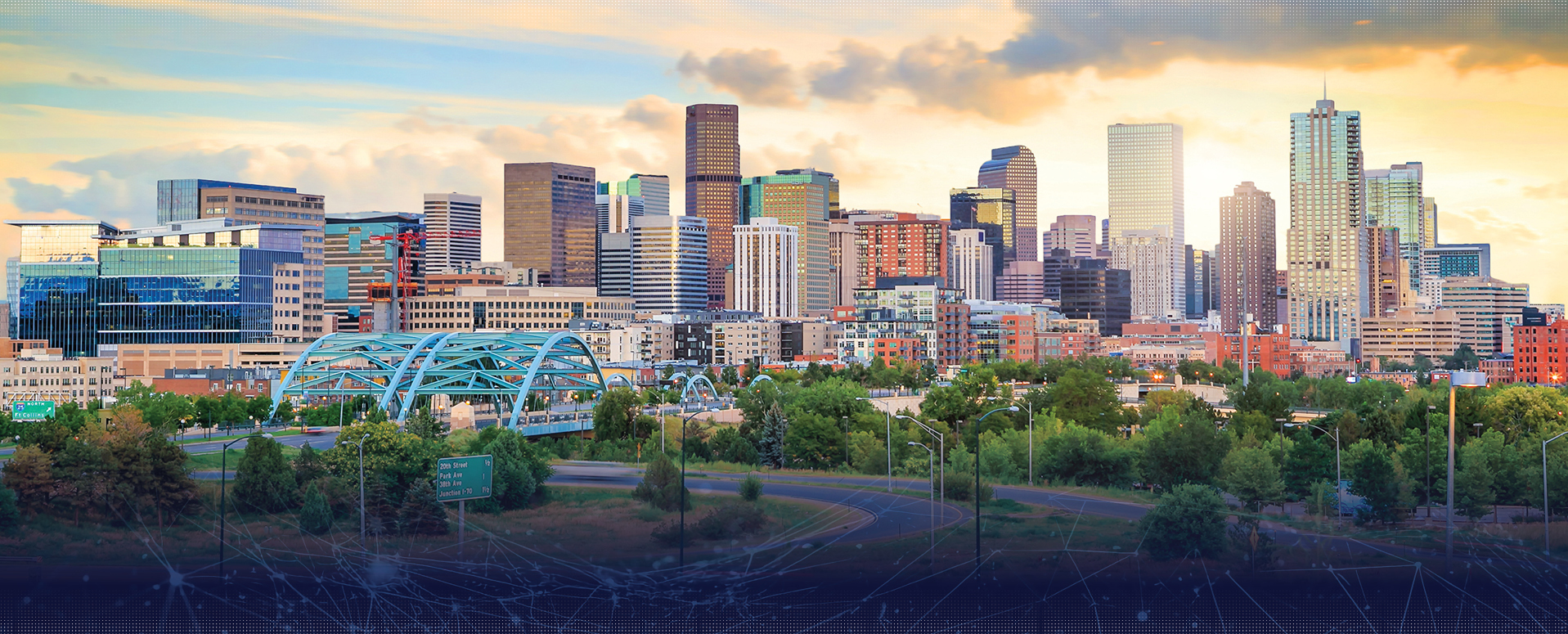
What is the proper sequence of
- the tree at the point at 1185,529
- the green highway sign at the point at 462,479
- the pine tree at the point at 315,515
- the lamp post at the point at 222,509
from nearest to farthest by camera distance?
the lamp post at the point at 222,509
the tree at the point at 1185,529
the green highway sign at the point at 462,479
the pine tree at the point at 315,515

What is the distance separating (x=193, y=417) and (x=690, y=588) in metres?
77.2

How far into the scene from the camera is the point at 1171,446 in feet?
271

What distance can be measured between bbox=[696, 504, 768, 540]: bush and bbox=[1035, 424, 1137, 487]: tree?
2473 centimetres

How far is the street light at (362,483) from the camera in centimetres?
6235

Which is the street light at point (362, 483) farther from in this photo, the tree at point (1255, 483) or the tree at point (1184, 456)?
the tree at point (1255, 483)

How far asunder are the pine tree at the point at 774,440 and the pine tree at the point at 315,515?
38330 millimetres

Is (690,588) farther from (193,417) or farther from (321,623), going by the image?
(193,417)

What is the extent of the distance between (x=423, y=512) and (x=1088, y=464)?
37.7m

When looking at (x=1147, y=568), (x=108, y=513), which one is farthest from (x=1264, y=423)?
(x=108, y=513)

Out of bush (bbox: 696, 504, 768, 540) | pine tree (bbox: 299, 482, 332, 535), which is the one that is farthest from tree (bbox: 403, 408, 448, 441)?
bush (bbox: 696, 504, 768, 540)

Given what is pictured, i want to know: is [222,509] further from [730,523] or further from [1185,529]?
[1185,529]

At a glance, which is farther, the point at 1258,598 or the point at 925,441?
the point at 925,441

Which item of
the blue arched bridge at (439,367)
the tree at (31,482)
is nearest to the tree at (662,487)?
the tree at (31,482)

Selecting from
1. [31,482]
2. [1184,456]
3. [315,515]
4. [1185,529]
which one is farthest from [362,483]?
[1184,456]
